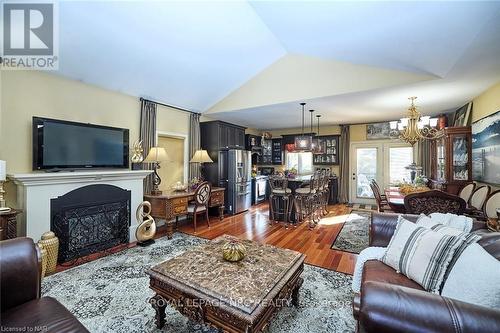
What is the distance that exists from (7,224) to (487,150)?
6.35m

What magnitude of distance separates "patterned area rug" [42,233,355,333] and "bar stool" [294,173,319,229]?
1.99 meters

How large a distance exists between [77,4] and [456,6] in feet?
11.8

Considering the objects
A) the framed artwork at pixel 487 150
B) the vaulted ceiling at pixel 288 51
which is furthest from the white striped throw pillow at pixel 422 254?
the framed artwork at pixel 487 150

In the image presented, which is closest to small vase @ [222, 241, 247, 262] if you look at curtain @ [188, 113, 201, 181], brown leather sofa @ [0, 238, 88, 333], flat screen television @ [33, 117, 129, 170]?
brown leather sofa @ [0, 238, 88, 333]

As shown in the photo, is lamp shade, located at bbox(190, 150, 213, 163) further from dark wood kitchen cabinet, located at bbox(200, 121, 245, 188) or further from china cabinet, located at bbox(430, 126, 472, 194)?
china cabinet, located at bbox(430, 126, 472, 194)

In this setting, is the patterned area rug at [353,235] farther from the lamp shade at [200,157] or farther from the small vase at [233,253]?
the lamp shade at [200,157]

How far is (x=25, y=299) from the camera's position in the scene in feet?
4.55

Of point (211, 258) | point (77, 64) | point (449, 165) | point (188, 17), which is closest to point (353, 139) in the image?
point (449, 165)

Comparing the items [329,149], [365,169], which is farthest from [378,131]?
[329,149]

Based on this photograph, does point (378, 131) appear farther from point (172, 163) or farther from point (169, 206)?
point (169, 206)

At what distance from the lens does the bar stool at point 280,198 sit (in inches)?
182

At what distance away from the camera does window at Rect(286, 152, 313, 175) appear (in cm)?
784

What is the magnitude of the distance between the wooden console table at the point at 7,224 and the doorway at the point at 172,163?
2.44 m

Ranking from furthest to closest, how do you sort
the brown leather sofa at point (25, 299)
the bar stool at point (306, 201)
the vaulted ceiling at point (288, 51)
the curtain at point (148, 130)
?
the bar stool at point (306, 201)
the curtain at point (148, 130)
the vaulted ceiling at point (288, 51)
the brown leather sofa at point (25, 299)
